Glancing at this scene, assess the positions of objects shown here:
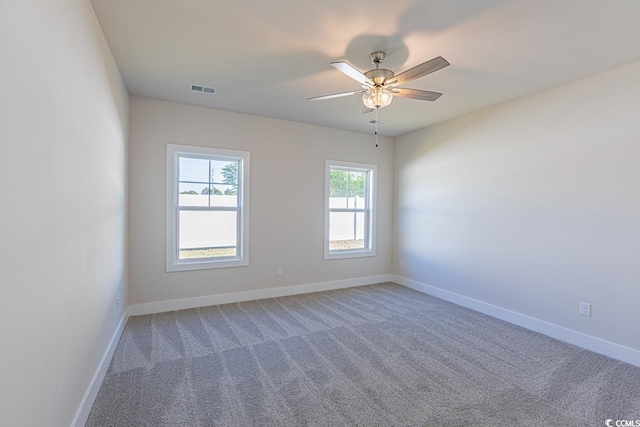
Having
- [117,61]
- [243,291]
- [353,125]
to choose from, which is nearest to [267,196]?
[243,291]

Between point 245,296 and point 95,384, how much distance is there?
2190mm

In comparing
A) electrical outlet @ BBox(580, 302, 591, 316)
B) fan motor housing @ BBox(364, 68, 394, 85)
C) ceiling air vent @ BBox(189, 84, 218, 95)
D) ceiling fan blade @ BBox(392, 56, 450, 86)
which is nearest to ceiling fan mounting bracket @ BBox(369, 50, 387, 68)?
fan motor housing @ BBox(364, 68, 394, 85)

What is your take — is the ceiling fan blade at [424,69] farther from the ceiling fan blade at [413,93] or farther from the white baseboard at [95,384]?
the white baseboard at [95,384]

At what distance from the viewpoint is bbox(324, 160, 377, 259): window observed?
496 cm

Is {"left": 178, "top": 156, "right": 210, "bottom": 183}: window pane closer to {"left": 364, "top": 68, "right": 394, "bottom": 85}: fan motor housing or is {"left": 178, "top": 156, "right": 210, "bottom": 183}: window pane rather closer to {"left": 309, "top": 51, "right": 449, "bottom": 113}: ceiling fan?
{"left": 309, "top": 51, "right": 449, "bottom": 113}: ceiling fan

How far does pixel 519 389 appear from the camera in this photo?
2.23m

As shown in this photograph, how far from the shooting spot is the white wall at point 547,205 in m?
2.73

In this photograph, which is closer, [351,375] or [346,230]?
[351,375]

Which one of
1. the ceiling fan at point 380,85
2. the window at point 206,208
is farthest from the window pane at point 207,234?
the ceiling fan at point 380,85

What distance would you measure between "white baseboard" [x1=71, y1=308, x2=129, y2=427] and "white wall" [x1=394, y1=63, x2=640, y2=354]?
4178mm

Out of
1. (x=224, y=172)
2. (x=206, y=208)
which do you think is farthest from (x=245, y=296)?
(x=224, y=172)

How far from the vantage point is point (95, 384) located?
6.90ft

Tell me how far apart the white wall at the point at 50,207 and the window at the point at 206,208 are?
1.49m

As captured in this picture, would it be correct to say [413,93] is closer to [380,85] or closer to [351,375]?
[380,85]
